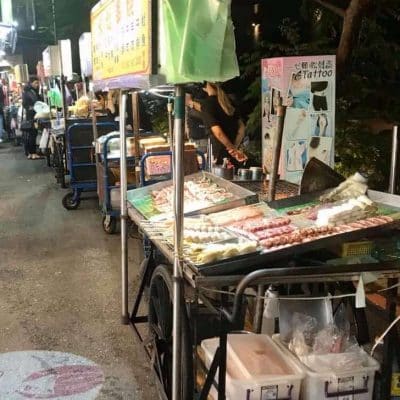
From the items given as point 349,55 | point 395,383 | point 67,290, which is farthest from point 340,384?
point 349,55

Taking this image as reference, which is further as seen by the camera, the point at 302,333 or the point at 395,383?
the point at 302,333

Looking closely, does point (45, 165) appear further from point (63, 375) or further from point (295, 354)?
point (295, 354)

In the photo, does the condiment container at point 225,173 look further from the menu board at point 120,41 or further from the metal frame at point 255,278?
the metal frame at point 255,278

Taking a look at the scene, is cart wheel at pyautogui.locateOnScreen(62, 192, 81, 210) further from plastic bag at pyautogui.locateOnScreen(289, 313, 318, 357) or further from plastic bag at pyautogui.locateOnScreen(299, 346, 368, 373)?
plastic bag at pyautogui.locateOnScreen(299, 346, 368, 373)

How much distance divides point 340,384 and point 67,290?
3.61 m

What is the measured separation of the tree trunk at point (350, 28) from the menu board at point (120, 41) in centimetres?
378

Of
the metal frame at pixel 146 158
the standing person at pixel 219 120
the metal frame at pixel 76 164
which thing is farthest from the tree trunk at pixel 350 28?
the metal frame at pixel 76 164

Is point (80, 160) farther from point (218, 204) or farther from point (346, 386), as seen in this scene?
point (346, 386)

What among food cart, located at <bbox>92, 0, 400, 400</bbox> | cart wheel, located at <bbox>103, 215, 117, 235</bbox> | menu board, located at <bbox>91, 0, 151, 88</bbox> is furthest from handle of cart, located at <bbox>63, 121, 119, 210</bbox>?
food cart, located at <bbox>92, 0, 400, 400</bbox>

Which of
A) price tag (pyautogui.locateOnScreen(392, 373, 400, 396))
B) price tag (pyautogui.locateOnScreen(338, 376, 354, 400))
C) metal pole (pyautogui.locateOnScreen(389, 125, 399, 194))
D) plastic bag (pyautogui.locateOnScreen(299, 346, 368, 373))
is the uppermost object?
metal pole (pyautogui.locateOnScreen(389, 125, 399, 194))

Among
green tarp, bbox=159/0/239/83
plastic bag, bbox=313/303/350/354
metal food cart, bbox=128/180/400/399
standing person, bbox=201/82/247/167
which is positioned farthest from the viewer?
standing person, bbox=201/82/247/167

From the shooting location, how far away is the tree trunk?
262 inches

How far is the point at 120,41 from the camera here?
339 cm

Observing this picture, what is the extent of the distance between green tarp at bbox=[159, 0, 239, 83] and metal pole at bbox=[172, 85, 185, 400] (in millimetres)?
166
